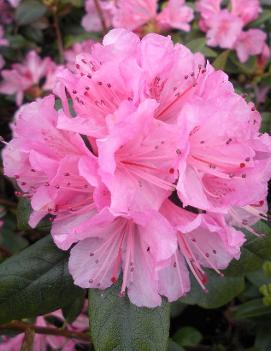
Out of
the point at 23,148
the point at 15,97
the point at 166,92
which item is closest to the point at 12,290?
the point at 23,148

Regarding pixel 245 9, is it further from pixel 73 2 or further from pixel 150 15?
pixel 73 2

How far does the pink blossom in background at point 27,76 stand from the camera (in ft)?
7.09

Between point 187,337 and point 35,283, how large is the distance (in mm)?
850

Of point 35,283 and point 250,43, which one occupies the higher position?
point 250,43

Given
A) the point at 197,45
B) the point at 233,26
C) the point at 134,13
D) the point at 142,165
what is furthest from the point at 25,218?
the point at 233,26

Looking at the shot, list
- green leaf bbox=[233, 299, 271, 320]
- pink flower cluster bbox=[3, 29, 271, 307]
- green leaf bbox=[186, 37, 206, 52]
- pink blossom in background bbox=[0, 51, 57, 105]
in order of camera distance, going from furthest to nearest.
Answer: pink blossom in background bbox=[0, 51, 57, 105] < green leaf bbox=[233, 299, 271, 320] < green leaf bbox=[186, 37, 206, 52] < pink flower cluster bbox=[3, 29, 271, 307]

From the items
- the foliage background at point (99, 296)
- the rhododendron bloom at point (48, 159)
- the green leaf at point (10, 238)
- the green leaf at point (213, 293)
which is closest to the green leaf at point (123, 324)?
the foliage background at point (99, 296)

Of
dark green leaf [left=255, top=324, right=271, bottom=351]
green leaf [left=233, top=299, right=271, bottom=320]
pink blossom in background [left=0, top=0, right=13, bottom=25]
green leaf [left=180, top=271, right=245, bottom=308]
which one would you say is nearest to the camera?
green leaf [left=180, top=271, right=245, bottom=308]

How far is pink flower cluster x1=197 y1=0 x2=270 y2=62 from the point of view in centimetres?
174

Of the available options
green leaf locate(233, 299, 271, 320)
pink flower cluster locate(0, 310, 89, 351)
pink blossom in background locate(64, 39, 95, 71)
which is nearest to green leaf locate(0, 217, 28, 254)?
pink flower cluster locate(0, 310, 89, 351)

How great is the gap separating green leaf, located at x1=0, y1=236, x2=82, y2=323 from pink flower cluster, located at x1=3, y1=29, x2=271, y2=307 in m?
0.13

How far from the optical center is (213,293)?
4.32 feet

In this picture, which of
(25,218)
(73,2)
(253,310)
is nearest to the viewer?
(25,218)

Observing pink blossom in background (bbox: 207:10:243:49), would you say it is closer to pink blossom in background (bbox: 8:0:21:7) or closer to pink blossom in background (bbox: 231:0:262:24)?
pink blossom in background (bbox: 231:0:262:24)
